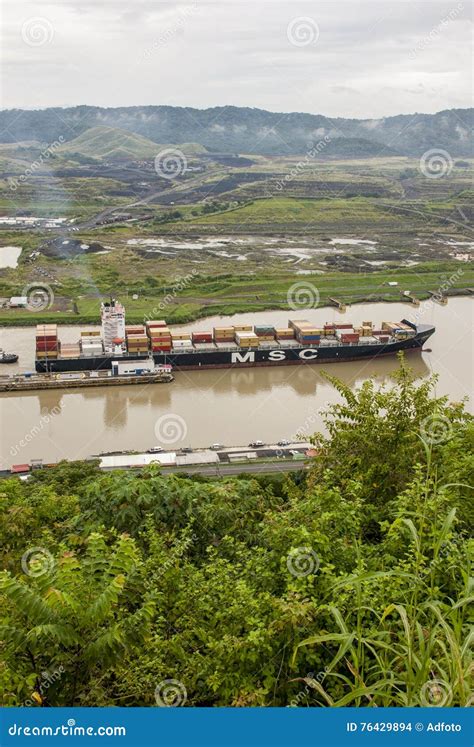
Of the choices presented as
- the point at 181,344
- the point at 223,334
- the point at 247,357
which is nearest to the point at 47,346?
the point at 181,344

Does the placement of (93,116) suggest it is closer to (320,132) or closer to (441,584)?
(320,132)

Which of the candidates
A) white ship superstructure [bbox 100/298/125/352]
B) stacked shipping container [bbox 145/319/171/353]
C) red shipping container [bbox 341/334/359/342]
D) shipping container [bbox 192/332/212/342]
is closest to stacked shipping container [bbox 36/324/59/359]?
white ship superstructure [bbox 100/298/125/352]

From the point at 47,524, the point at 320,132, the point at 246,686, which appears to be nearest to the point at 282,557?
the point at 246,686

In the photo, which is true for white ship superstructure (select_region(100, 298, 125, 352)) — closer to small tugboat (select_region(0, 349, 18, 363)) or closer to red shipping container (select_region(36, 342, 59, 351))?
red shipping container (select_region(36, 342, 59, 351))

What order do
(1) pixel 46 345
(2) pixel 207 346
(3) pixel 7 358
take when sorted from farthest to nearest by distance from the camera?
(2) pixel 207 346 < (3) pixel 7 358 < (1) pixel 46 345

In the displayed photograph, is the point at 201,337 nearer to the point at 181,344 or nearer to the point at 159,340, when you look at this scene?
the point at 181,344

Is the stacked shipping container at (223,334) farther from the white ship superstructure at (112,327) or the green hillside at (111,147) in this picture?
the green hillside at (111,147)

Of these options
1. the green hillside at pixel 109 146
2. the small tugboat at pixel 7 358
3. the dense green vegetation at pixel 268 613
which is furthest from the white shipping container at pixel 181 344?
the green hillside at pixel 109 146
